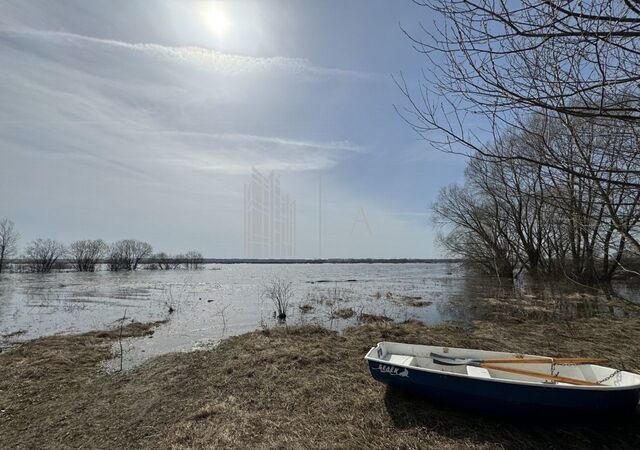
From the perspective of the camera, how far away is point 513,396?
13.7ft

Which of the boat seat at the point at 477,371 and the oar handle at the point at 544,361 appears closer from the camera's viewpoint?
the oar handle at the point at 544,361

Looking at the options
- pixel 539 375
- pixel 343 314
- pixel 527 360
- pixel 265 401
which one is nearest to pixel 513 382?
pixel 539 375

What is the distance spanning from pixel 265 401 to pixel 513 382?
368cm

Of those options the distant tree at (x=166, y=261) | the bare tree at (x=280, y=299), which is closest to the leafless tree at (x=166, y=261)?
the distant tree at (x=166, y=261)

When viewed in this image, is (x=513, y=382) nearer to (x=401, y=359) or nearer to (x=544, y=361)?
(x=544, y=361)

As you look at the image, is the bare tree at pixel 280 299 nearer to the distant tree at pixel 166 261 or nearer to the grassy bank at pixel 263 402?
the grassy bank at pixel 263 402

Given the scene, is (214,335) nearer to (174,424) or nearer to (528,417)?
(174,424)

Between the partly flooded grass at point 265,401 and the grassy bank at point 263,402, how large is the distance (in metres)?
0.02

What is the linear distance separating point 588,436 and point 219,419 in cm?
469

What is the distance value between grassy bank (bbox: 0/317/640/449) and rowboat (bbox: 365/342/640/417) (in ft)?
0.91

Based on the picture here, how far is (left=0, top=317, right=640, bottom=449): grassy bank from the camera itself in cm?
416

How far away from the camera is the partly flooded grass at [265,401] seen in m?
4.16

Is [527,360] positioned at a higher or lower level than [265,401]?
higher

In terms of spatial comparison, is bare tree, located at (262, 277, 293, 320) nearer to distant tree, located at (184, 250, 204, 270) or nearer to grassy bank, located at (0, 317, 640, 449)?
grassy bank, located at (0, 317, 640, 449)
